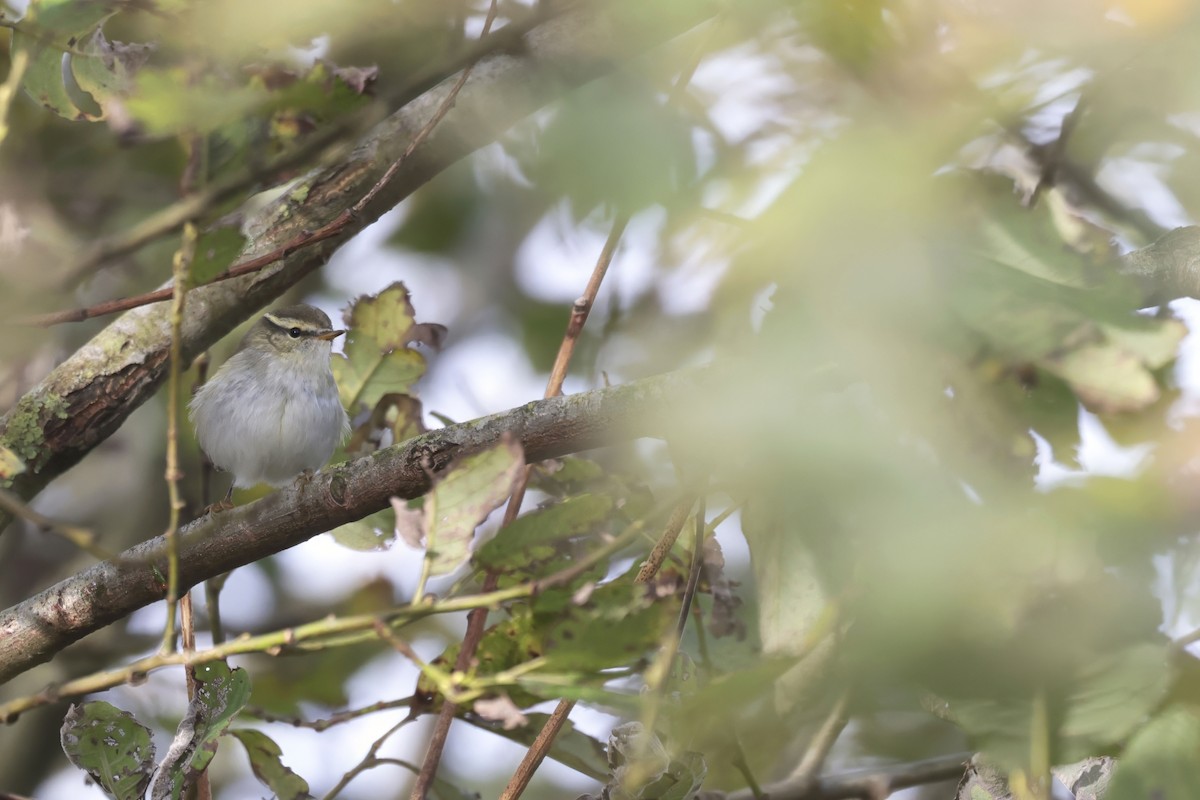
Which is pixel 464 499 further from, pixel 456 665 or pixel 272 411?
pixel 272 411

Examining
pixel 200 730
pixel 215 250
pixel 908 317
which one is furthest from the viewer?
pixel 200 730

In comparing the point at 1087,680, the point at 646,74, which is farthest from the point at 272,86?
the point at 1087,680

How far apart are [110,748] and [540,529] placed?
1097 mm

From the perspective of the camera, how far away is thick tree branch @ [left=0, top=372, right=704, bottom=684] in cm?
195

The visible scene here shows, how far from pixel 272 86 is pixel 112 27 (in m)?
2.17

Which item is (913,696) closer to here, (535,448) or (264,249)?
(535,448)

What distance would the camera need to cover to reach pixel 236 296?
9.11 ft

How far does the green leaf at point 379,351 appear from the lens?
2754 millimetres

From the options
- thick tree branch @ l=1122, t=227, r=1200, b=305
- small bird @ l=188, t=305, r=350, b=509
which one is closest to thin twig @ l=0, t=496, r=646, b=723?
thick tree branch @ l=1122, t=227, r=1200, b=305

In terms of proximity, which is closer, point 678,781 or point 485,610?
point 678,781

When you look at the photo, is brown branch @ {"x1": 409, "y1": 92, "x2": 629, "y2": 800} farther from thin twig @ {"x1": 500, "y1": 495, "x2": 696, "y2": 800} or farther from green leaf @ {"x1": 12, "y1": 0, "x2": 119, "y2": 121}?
green leaf @ {"x1": 12, "y1": 0, "x2": 119, "y2": 121}

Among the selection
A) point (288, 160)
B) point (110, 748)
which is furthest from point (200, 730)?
point (288, 160)

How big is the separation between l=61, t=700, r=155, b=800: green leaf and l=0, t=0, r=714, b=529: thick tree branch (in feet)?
3.08

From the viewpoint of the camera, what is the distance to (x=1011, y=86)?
3.70ft
